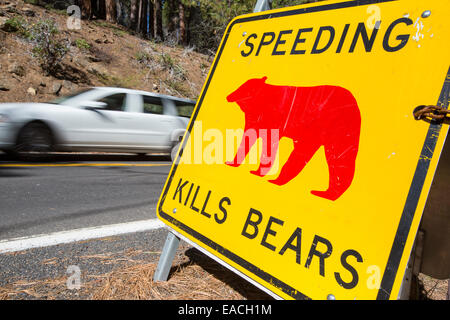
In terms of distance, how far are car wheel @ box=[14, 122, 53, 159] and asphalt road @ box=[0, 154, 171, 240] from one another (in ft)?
0.85

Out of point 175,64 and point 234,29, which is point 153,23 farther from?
point 234,29

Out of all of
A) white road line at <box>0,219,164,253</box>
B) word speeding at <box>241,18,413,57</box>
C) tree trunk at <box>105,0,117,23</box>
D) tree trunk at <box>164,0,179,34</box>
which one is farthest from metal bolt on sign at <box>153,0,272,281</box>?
tree trunk at <box>164,0,179,34</box>

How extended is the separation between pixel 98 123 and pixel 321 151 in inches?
251

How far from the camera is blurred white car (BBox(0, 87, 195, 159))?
583cm

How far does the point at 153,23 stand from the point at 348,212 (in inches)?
1124

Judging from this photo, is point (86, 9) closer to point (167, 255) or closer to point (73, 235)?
point (73, 235)

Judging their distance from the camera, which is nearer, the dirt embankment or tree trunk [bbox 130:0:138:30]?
the dirt embankment

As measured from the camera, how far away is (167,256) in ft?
5.57

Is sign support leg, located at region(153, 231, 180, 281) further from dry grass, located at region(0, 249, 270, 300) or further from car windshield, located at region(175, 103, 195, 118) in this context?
car windshield, located at region(175, 103, 195, 118)

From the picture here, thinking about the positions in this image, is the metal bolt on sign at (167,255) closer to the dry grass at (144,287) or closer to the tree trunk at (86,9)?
the dry grass at (144,287)

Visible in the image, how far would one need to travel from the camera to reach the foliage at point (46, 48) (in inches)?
462

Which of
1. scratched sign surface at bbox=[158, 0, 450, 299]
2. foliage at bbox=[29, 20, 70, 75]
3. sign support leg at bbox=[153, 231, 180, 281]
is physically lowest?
sign support leg at bbox=[153, 231, 180, 281]

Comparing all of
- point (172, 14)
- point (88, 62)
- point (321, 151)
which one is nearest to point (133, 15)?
point (172, 14)

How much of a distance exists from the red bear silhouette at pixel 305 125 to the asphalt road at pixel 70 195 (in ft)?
6.61
